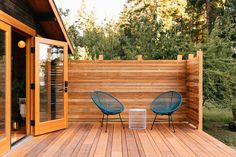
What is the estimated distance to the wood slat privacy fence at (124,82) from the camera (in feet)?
23.7

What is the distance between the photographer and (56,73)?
6328mm

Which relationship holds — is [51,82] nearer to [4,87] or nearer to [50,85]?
[50,85]

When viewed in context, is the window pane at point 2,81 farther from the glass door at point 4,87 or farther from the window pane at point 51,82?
the window pane at point 51,82

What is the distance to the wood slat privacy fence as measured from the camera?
7234 mm

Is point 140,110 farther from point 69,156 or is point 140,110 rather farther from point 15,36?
point 15,36

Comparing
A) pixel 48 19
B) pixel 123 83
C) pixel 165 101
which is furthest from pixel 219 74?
pixel 48 19

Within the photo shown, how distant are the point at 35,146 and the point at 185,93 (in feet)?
13.0

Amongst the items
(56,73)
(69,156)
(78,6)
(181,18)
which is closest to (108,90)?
(56,73)

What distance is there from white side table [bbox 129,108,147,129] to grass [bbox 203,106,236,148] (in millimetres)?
3708

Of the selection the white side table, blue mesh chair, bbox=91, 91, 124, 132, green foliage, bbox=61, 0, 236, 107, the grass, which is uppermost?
green foliage, bbox=61, 0, 236, 107

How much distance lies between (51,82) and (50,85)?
7cm

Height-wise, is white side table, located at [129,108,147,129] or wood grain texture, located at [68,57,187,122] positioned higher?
wood grain texture, located at [68,57,187,122]

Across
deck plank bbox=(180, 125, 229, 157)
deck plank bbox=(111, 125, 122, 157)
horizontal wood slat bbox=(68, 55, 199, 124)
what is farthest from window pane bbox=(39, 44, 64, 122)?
deck plank bbox=(180, 125, 229, 157)

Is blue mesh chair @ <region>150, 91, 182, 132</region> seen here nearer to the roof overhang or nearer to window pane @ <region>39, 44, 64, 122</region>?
window pane @ <region>39, 44, 64, 122</region>
